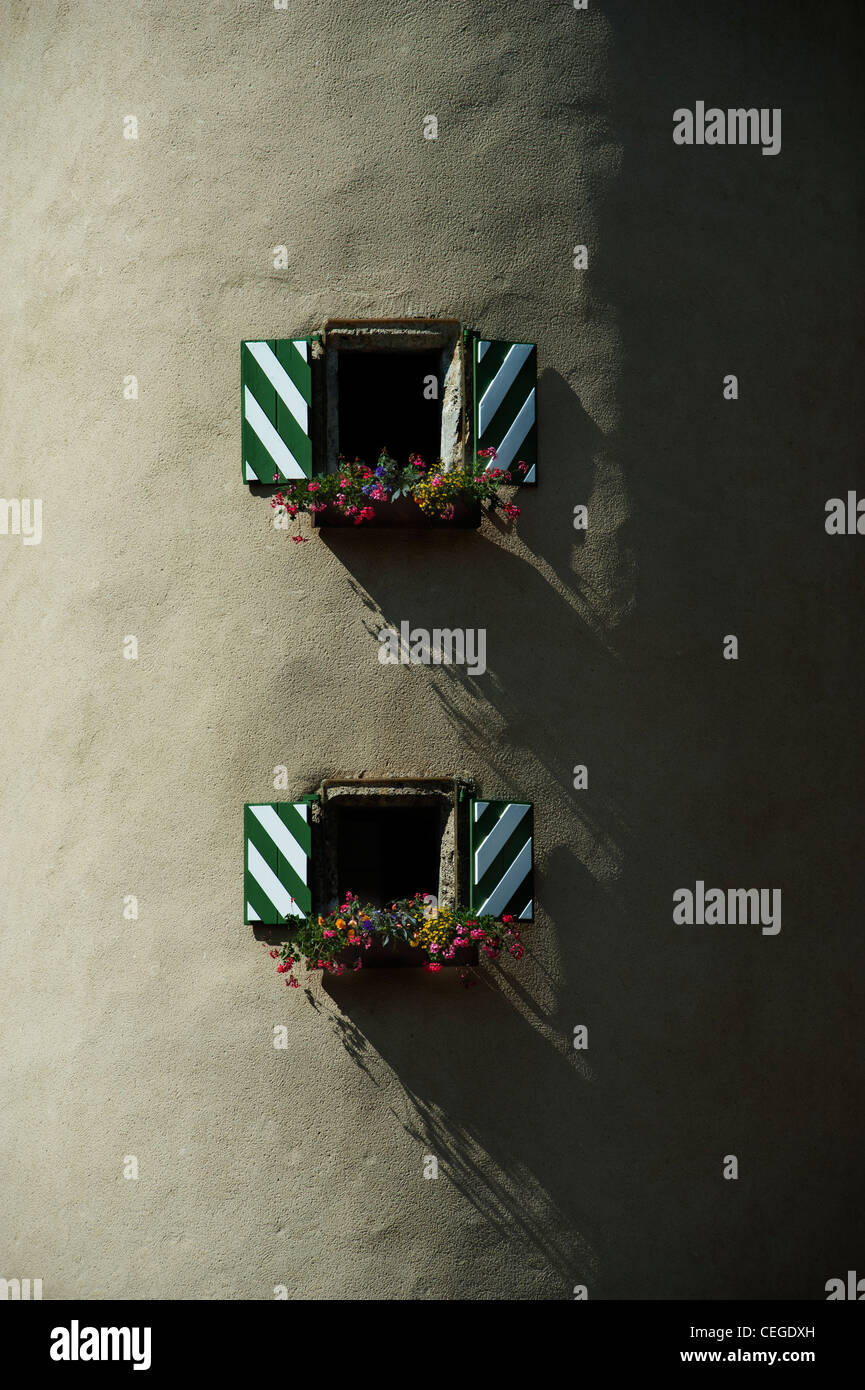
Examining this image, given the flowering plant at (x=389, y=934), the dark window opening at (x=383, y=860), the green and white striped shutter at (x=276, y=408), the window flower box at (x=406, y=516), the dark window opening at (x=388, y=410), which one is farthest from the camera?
the dark window opening at (x=383, y=860)

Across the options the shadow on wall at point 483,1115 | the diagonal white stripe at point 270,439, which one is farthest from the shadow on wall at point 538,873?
the diagonal white stripe at point 270,439

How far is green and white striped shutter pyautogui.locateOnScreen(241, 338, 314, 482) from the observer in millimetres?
6480

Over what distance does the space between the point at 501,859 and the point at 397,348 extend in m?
3.04

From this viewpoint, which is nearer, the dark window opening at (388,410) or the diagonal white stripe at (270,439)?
the diagonal white stripe at (270,439)

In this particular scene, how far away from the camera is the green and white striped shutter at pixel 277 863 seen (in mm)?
6449

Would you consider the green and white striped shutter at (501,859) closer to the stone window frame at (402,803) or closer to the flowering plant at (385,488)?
the stone window frame at (402,803)

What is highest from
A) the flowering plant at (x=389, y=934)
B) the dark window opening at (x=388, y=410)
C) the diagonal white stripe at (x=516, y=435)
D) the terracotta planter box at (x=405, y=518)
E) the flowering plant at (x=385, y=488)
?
Result: the dark window opening at (x=388, y=410)

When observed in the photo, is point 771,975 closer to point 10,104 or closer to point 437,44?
point 437,44

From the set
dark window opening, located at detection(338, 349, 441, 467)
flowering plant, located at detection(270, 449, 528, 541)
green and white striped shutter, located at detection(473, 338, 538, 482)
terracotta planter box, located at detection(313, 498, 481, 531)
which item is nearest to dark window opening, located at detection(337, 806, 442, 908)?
dark window opening, located at detection(338, 349, 441, 467)
